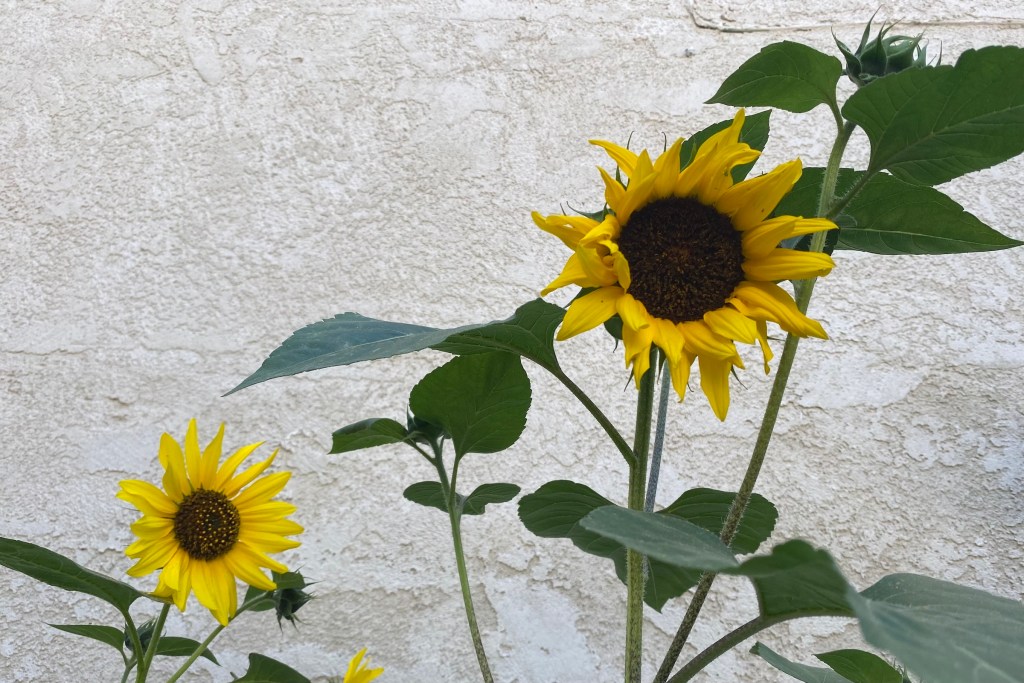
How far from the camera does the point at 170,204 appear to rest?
1116mm

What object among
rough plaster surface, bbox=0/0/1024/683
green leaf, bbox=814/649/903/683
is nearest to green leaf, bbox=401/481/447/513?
green leaf, bbox=814/649/903/683

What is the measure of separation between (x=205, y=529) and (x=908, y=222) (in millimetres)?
401

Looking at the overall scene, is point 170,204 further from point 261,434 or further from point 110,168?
point 261,434

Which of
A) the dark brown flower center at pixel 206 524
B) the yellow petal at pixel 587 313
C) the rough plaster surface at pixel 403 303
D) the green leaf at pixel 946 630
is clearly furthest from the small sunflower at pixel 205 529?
the rough plaster surface at pixel 403 303

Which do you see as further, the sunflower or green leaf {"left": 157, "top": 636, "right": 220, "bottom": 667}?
green leaf {"left": 157, "top": 636, "right": 220, "bottom": 667}

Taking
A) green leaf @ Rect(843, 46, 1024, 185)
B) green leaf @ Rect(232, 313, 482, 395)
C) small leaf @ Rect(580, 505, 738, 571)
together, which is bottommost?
small leaf @ Rect(580, 505, 738, 571)

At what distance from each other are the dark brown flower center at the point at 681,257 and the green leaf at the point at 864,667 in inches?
9.7

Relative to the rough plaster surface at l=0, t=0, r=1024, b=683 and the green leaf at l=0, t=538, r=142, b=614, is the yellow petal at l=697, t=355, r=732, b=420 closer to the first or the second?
the green leaf at l=0, t=538, r=142, b=614

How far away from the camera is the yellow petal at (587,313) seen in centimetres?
34

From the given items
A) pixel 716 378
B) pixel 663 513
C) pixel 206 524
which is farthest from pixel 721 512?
pixel 206 524

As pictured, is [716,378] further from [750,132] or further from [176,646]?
[176,646]

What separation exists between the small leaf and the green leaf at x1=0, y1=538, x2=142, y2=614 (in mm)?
272

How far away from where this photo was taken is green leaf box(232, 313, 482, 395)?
0.33 meters

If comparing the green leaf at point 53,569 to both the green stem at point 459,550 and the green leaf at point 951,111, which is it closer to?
the green stem at point 459,550
